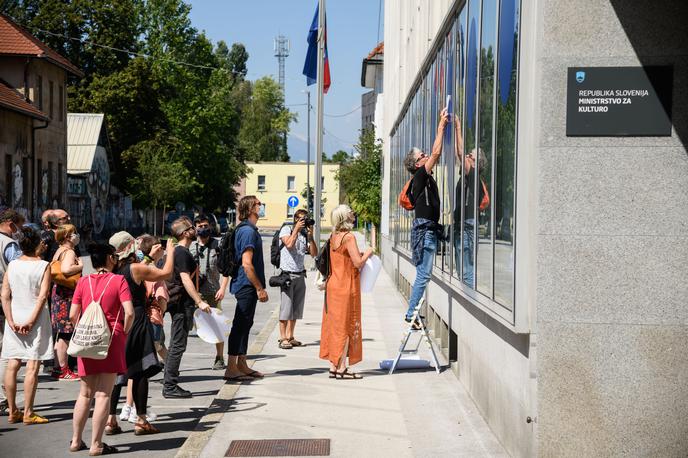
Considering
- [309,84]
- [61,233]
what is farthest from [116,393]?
[309,84]

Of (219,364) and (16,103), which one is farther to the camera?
(16,103)

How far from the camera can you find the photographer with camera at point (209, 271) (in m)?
10.6

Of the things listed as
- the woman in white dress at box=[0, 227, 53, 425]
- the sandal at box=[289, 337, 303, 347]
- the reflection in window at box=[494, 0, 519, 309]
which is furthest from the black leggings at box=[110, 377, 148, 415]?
the sandal at box=[289, 337, 303, 347]

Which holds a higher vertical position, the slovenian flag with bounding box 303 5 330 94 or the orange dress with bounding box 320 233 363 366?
the slovenian flag with bounding box 303 5 330 94

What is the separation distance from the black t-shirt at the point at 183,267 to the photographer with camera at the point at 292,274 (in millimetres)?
3143

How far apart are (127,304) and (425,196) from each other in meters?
4.16

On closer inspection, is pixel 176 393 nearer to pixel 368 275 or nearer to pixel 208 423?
pixel 208 423

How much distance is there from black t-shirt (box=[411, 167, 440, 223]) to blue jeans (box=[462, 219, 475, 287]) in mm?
987

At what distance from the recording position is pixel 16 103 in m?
40.9

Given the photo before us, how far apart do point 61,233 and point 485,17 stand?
434 centimetres

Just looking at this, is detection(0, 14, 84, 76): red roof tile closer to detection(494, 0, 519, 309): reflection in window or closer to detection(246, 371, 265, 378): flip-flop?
detection(246, 371, 265, 378): flip-flop

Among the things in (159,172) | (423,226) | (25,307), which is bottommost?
(25,307)

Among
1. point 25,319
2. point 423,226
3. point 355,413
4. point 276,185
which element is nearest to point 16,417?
point 25,319

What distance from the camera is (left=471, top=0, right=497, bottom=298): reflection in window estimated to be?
7.89 meters
